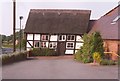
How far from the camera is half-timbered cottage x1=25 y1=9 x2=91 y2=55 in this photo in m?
45.8

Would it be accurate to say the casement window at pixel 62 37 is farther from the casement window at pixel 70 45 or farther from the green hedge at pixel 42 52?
the green hedge at pixel 42 52

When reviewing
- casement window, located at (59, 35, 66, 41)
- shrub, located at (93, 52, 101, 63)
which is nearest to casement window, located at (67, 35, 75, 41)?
casement window, located at (59, 35, 66, 41)

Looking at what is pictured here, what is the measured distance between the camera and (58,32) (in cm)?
4562

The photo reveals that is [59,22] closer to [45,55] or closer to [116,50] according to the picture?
[45,55]

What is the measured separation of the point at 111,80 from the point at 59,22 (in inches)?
1310

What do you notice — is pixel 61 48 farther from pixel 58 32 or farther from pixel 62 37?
pixel 58 32

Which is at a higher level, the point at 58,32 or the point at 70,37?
the point at 58,32

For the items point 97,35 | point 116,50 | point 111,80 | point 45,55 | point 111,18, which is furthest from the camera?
point 45,55

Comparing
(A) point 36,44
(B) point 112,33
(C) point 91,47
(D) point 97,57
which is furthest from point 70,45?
(D) point 97,57

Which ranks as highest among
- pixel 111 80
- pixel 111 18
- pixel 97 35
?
pixel 111 18

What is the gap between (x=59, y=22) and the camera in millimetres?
46938

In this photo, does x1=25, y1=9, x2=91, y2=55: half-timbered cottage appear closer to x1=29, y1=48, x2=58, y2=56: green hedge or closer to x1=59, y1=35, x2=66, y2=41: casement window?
x1=59, y1=35, x2=66, y2=41: casement window

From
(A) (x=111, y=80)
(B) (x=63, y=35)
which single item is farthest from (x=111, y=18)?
(A) (x=111, y=80)

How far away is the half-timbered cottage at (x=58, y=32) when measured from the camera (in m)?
45.8
